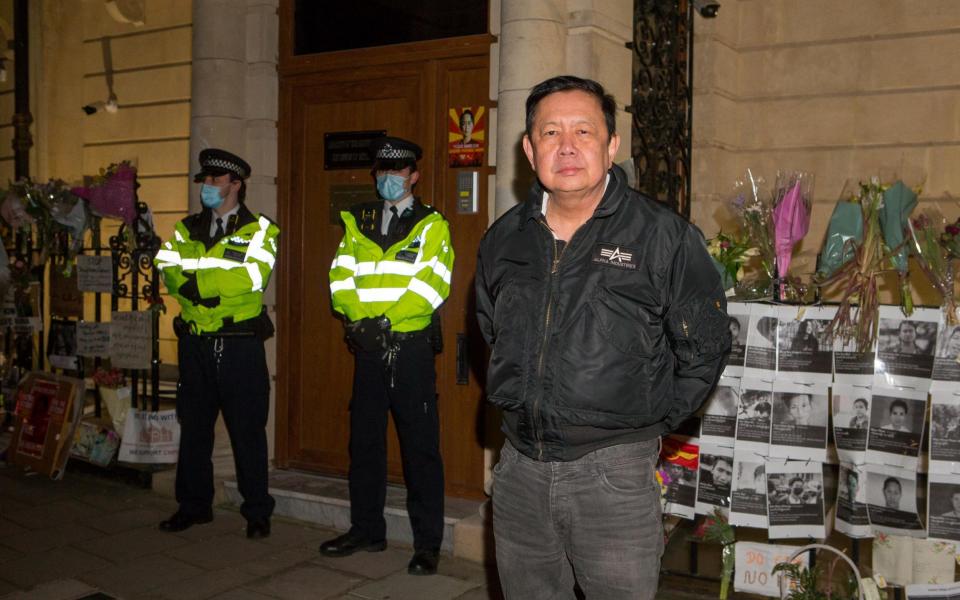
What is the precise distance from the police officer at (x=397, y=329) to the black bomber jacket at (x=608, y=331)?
7.06 feet

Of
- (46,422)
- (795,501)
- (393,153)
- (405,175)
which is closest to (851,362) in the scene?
(795,501)

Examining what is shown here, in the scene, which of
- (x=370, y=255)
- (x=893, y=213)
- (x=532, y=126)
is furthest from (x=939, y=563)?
(x=370, y=255)

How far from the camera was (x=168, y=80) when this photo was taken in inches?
444

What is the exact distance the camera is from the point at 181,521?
5848 millimetres

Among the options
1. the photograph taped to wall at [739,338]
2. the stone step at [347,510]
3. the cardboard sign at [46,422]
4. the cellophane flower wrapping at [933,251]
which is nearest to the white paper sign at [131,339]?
the cardboard sign at [46,422]

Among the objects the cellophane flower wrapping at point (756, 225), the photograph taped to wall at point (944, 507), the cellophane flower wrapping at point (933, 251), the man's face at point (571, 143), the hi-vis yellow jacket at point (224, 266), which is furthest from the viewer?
the hi-vis yellow jacket at point (224, 266)

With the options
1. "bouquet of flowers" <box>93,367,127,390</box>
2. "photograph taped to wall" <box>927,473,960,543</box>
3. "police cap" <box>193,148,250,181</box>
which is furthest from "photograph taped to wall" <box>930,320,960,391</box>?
"bouquet of flowers" <box>93,367,127,390</box>

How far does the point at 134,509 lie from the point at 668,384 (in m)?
4.80

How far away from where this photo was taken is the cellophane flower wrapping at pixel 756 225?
4457 mm

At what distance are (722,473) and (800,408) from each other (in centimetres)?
50

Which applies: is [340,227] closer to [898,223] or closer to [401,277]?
[401,277]

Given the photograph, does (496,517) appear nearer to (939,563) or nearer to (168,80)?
(939,563)

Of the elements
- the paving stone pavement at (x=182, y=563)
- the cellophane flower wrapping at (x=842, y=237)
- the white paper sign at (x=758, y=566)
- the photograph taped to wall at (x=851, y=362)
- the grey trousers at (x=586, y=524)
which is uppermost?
the cellophane flower wrapping at (x=842, y=237)

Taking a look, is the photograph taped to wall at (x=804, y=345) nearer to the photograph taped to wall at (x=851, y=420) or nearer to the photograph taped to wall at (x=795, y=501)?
the photograph taped to wall at (x=851, y=420)
